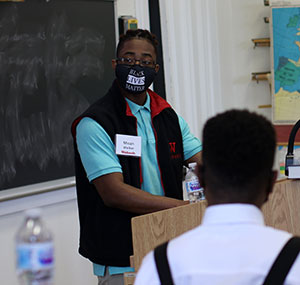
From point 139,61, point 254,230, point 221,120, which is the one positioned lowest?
point 254,230

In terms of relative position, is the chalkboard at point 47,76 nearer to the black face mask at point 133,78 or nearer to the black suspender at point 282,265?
the black face mask at point 133,78

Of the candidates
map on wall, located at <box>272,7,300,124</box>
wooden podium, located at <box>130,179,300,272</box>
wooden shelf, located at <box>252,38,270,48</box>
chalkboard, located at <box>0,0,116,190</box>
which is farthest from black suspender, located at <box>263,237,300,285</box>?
wooden shelf, located at <box>252,38,270,48</box>

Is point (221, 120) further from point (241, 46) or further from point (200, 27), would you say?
point (241, 46)

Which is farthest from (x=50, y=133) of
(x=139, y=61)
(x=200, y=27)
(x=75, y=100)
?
(x=200, y=27)

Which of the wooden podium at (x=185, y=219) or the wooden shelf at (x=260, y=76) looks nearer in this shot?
the wooden podium at (x=185, y=219)

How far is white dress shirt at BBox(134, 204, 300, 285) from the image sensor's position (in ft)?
3.46

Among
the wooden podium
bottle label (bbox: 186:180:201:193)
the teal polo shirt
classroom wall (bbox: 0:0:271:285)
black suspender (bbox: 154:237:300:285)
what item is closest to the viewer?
black suspender (bbox: 154:237:300:285)

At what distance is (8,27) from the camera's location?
3010mm

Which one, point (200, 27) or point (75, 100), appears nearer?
point (75, 100)

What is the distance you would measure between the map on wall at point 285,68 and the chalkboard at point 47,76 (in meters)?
1.42

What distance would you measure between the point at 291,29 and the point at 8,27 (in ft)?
7.42

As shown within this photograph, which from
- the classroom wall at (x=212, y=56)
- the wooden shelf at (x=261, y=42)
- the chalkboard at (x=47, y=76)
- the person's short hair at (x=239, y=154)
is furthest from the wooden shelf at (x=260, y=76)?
the person's short hair at (x=239, y=154)

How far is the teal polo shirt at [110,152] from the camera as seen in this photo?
6.99ft

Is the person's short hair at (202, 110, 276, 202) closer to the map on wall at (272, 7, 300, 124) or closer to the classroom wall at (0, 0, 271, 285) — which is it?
the classroom wall at (0, 0, 271, 285)
